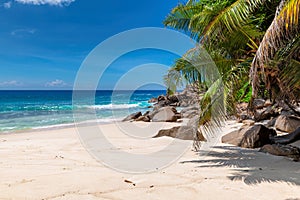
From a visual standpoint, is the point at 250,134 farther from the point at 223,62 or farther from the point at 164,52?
the point at 164,52

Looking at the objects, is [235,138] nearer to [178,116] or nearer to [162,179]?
[162,179]

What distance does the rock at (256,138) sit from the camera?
7.60 meters

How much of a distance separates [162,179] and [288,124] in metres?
7.89

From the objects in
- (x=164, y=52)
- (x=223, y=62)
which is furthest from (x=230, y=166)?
(x=164, y=52)

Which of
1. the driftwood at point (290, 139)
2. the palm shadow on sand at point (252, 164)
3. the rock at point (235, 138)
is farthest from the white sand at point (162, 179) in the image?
the driftwood at point (290, 139)

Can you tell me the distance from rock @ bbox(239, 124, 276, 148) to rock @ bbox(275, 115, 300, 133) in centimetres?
281

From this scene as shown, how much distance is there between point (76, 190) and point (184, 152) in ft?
12.5

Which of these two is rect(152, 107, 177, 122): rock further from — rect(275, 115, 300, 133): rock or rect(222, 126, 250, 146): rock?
rect(222, 126, 250, 146): rock

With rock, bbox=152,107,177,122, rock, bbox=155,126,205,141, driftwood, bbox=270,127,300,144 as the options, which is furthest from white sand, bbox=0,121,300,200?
rock, bbox=152,107,177,122

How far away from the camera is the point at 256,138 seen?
766 cm

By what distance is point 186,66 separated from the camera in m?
6.31

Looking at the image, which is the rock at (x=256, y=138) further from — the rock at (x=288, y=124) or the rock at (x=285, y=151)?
the rock at (x=288, y=124)

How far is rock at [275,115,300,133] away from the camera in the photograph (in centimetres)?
1015

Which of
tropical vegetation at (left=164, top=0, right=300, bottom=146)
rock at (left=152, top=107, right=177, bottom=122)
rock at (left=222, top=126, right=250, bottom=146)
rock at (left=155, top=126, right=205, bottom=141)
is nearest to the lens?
tropical vegetation at (left=164, top=0, right=300, bottom=146)
